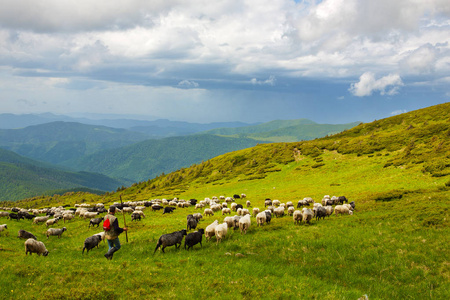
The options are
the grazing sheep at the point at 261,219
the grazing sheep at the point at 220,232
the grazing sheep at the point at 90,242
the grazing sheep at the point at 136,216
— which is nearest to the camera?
the grazing sheep at the point at 220,232

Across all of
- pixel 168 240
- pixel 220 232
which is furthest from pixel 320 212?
pixel 168 240

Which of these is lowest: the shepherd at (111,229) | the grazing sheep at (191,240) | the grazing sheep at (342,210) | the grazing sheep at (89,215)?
the grazing sheep at (89,215)

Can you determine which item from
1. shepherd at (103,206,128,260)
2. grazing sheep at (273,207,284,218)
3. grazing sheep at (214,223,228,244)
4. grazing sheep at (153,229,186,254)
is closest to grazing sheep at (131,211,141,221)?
grazing sheep at (153,229,186,254)

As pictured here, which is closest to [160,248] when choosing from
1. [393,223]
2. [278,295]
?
[278,295]

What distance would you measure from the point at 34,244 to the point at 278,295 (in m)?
18.5

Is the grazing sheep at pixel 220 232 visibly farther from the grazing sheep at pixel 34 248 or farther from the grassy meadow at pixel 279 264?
the grazing sheep at pixel 34 248

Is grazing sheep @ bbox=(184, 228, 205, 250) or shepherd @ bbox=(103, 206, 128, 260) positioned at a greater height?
shepherd @ bbox=(103, 206, 128, 260)

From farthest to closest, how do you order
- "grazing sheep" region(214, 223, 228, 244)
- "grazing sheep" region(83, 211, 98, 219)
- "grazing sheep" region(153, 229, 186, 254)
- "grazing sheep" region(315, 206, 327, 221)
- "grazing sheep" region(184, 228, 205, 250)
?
"grazing sheep" region(83, 211, 98, 219), "grazing sheep" region(315, 206, 327, 221), "grazing sheep" region(214, 223, 228, 244), "grazing sheep" region(184, 228, 205, 250), "grazing sheep" region(153, 229, 186, 254)

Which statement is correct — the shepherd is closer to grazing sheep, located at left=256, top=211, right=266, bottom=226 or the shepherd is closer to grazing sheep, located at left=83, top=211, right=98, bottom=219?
grazing sheep, located at left=256, top=211, right=266, bottom=226

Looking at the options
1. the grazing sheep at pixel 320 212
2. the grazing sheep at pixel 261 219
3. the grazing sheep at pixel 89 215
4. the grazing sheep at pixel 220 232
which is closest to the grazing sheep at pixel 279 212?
the grazing sheep at pixel 320 212

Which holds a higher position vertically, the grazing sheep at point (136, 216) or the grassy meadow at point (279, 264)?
the grassy meadow at point (279, 264)

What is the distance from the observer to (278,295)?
11.3 metres

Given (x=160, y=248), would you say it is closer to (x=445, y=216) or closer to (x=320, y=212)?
(x=320, y=212)

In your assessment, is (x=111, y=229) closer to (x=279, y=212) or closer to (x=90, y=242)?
(x=90, y=242)
